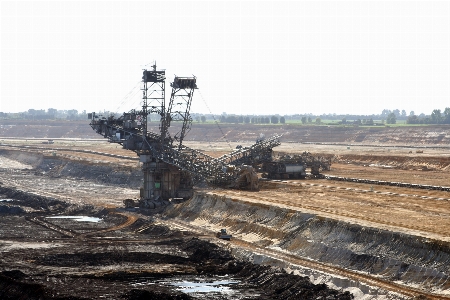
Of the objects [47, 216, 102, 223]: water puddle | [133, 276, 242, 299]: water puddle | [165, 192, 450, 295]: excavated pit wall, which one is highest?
[165, 192, 450, 295]: excavated pit wall

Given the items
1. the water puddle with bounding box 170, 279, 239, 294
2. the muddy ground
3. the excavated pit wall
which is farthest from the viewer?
the water puddle with bounding box 170, 279, 239, 294

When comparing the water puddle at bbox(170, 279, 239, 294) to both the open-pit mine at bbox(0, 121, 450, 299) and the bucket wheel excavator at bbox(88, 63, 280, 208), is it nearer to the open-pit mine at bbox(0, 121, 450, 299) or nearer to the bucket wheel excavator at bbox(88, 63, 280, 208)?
the open-pit mine at bbox(0, 121, 450, 299)

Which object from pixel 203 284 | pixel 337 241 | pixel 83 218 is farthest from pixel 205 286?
pixel 83 218

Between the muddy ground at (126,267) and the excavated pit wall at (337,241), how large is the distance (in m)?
3.62

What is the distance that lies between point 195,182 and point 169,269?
26.8 m

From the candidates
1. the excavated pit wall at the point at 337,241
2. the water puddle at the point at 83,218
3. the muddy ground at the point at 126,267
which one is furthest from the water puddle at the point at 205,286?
the water puddle at the point at 83,218

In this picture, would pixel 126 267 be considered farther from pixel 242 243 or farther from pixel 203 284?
pixel 242 243

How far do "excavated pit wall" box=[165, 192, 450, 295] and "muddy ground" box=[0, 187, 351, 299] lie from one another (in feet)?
11.9

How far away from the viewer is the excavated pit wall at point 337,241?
4031 cm

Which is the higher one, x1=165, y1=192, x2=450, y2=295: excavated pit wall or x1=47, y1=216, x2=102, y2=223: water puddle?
x1=165, y1=192, x2=450, y2=295: excavated pit wall

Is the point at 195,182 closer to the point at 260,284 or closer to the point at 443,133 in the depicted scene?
the point at 260,284

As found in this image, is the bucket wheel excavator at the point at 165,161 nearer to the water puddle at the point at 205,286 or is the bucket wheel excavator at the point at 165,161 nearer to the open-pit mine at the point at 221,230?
the open-pit mine at the point at 221,230

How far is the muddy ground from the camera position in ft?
132

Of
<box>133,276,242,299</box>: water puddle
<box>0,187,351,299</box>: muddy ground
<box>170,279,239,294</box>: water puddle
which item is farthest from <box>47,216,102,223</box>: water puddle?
<box>170,279,239,294</box>: water puddle
